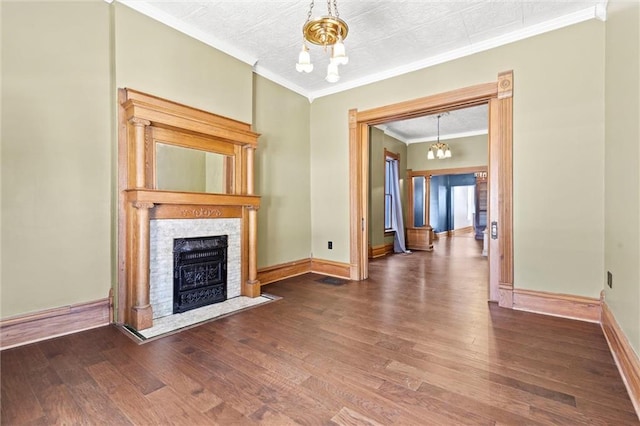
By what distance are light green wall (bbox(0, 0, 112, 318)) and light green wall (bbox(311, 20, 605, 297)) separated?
155 inches

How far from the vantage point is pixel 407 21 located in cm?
303

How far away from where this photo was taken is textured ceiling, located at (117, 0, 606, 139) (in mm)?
2801

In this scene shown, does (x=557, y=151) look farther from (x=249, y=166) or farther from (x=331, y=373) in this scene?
(x=249, y=166)

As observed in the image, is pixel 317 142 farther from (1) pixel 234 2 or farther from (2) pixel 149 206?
(2) pixel 149 206

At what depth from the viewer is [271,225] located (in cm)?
438

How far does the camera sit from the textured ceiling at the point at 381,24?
2.80 meters

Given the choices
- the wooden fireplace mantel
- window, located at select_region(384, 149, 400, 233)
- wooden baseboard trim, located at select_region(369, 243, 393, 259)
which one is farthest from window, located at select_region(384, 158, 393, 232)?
the wooden fireplace mantel

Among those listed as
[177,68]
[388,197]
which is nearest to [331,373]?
[177,68]

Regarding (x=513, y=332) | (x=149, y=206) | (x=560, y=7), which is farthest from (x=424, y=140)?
(x=149, y=206)

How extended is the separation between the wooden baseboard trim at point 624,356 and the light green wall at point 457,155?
18.3 ft

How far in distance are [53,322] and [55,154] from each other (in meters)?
1.40

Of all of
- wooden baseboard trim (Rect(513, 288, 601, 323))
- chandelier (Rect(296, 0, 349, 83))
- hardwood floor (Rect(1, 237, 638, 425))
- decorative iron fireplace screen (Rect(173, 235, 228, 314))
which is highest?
chandelier (Rect(296, 0, 349, 83))

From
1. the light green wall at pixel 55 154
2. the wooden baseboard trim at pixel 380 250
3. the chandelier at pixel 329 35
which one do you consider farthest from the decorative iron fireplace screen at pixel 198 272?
the wooden baseboard trim at pixel 380 250

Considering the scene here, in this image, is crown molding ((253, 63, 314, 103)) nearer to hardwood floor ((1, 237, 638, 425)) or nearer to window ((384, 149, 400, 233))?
hardwood floor ((1, 237, 638, 425))
